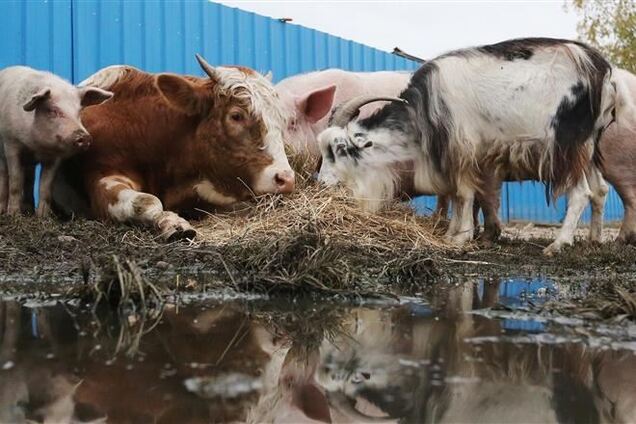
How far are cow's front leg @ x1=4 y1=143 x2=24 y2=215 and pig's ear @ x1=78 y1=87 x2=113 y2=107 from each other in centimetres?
62

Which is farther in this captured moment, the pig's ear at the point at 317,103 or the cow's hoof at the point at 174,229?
the pig's ear at the point at 317,103

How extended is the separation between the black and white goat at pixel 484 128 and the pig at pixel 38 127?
198 cm

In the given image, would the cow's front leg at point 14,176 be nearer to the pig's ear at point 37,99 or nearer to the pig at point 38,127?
the pig at point 38,127

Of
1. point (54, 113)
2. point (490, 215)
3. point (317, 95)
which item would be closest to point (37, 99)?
point (54, 113)

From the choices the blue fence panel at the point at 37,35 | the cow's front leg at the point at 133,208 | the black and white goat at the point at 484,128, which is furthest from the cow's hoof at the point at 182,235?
the blue fence panel at the point at 37,35

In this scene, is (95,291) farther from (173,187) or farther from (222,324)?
(173,187)

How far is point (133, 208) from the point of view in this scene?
16.2 ft

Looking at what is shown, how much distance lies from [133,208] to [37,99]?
3.84 feet

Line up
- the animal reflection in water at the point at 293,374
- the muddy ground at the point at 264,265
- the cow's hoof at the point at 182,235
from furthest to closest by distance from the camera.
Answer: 1. the cow's hoof at the point at 182,235
2. the muddy ground at the point at 264,265
3. the animal reflection in water at the point at 293,374

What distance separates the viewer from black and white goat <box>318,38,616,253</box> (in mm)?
5500

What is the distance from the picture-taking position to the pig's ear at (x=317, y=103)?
260 inches

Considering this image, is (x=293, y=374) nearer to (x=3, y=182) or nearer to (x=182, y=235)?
(x=182, y=235)

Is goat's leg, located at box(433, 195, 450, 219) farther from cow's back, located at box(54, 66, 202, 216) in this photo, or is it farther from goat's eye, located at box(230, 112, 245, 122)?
cow's back, located at box(54, 66, 202, 216)

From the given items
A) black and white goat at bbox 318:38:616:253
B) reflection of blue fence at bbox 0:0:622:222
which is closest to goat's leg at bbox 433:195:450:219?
reflection of blue fence at bbox 0:0:622:222
